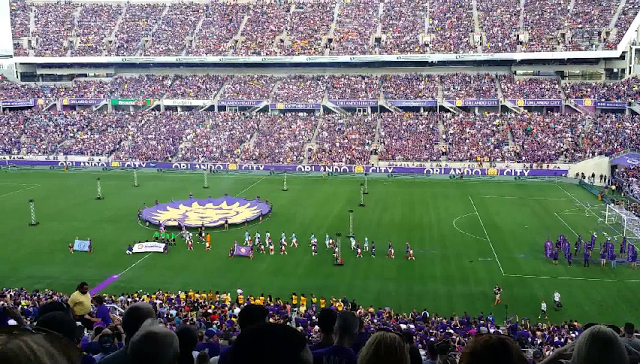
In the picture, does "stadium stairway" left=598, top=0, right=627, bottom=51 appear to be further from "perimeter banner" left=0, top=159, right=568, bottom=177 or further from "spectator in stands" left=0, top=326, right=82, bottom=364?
"spectator in stands" left=0, top=326, right=82, bottom=364

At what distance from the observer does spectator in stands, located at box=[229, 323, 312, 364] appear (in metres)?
3.37

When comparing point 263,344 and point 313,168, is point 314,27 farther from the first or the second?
point 263,344

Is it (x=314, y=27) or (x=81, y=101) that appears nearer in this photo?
(x=81, y=101)

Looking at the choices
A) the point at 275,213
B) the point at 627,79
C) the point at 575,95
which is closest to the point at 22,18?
the point at 275,213

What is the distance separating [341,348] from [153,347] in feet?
6.44

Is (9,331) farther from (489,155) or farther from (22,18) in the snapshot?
(22,18)

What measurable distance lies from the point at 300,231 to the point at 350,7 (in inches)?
2167

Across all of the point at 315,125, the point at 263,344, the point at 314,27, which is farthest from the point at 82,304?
the point at 314,27

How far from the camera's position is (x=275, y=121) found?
69.4 meters

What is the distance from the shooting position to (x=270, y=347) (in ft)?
11.1

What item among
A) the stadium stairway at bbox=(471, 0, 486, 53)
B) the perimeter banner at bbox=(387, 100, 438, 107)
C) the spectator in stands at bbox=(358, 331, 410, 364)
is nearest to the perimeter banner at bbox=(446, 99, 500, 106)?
the perimeter banner at bbox=(387, 100, 438, 107)

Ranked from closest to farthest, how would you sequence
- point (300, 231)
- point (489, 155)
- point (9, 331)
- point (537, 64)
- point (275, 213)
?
1. point (9, 331)
2. point (300, 231)
3. point (275, 213)
4. point (489, 155)
5. point (537, 64)

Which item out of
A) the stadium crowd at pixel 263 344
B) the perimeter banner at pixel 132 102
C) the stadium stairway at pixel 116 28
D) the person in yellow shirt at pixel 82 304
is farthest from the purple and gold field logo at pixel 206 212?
the stadium stairway at pixel 116 28

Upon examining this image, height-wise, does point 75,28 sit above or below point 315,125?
above
